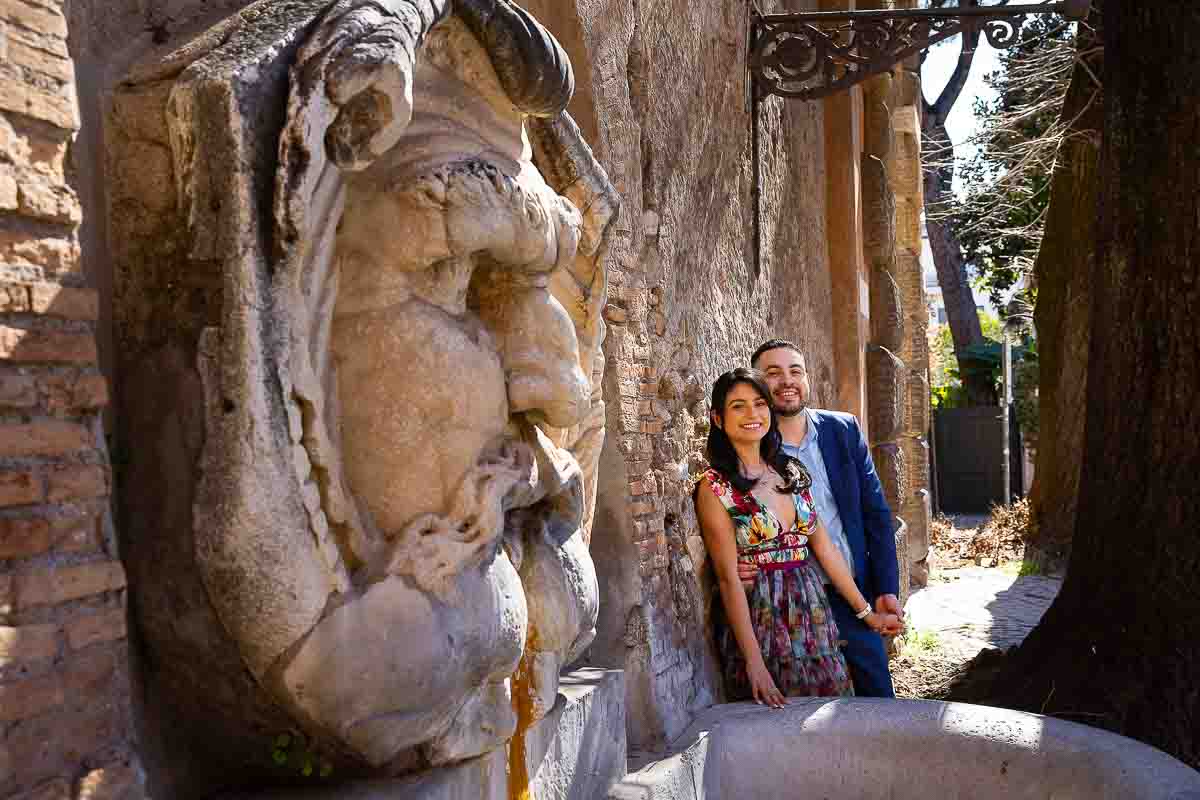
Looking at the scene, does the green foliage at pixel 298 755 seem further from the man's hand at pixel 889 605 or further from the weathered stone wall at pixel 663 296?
the man's hand at pixel 889 605

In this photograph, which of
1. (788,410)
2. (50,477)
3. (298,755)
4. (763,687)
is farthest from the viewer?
(788,410)

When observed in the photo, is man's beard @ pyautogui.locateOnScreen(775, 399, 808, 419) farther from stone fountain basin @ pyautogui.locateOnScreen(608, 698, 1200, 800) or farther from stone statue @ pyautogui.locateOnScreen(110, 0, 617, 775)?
stone statue @ pyautogui.locateOnScreen(110, 0, 617, 775)

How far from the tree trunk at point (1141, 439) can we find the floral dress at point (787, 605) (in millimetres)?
1366

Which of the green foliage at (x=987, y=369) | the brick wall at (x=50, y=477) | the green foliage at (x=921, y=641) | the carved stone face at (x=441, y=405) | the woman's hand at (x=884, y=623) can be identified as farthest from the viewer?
the green foliage at (x=987, y=369)

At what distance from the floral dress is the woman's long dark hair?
0.04m

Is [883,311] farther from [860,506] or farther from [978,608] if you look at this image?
[860,506]

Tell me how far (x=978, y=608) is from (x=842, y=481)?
4752 mm

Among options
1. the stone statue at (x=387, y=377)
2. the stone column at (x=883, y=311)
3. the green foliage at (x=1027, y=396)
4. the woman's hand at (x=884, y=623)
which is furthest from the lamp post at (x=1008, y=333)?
the stone statue at (x=387, y=377)

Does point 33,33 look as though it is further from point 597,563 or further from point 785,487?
point 785,487

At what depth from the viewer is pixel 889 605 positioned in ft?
14.1

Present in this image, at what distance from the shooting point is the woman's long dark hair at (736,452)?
157 inches

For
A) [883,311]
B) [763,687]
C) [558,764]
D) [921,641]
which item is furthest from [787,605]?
[883,311]

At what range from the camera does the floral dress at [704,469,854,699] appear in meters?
4.00

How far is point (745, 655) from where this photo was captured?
392cm
